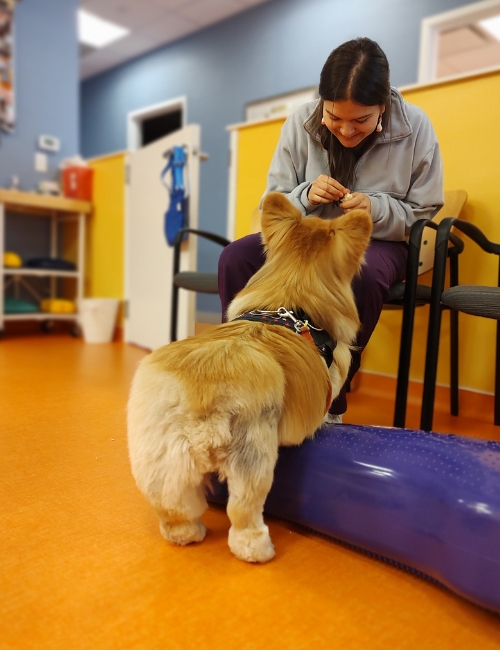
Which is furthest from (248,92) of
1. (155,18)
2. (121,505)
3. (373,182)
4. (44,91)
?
(121,505)

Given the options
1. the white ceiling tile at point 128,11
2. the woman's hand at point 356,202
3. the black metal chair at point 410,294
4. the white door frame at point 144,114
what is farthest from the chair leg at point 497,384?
the white ceiling tile at point 128,11

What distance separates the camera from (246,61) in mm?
5195

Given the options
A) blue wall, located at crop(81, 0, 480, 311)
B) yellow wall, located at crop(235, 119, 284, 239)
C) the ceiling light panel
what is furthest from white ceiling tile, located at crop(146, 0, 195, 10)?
yellow wall, located at crop(235, 119, 284, 239)

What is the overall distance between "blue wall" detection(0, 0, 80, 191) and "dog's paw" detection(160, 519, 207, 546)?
3.90m

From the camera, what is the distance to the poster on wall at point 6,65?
3953 mm

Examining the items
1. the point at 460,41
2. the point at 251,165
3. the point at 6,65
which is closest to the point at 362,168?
the point at 251,165

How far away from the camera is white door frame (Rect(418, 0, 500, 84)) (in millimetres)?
3754

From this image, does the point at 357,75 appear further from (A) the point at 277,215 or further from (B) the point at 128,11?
(B) the point at 128,11

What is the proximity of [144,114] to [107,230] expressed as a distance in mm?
3251

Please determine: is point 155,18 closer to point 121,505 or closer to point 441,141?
point 441,141

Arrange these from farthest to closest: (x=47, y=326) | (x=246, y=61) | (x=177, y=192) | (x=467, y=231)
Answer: (x=246, y=61), (x=47, y=326), (x=177, y=192), (x=467, y=231)

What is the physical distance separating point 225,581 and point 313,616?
0.17 meters

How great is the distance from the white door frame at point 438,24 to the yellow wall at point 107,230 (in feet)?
8.12

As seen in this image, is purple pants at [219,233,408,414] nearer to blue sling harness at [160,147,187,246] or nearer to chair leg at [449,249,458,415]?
chair leg at [449,249,458,415]
